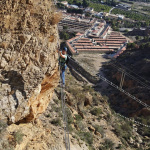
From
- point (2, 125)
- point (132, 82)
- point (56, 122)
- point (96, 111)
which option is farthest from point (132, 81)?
point (2, 125)

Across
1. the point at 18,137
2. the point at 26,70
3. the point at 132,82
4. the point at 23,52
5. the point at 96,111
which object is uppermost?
the point at 23,52

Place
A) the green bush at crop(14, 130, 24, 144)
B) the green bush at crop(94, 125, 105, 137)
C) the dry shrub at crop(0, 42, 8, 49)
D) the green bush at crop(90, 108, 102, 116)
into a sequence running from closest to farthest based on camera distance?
the dry shrub at crop(0, 42, 8, 49)
the green bush at crop(14, 130, 24, 144)
the green bush at crop(94, 125, 105, 137)
the green bush at crop(90, 108, 102, 116)

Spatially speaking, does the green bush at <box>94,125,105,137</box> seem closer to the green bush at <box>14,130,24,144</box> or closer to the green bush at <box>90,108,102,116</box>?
the green bush at <box>90,108,102,116</box>

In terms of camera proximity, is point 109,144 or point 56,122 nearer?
point 56,122

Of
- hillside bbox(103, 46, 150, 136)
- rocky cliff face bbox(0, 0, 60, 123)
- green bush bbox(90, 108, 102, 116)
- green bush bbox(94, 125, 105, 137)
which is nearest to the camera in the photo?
rocky cliff face bbox(0, 0, 60, 123)

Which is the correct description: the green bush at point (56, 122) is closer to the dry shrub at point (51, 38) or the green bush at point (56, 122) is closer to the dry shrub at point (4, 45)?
the dry shrub at point (51, 38)

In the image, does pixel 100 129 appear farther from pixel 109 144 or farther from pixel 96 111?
pixel 96 111

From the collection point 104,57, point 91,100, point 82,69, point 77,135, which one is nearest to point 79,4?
point 104,57

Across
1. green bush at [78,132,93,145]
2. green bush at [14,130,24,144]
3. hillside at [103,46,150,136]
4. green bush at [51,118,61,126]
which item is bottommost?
hillside at [103,46,150,136]

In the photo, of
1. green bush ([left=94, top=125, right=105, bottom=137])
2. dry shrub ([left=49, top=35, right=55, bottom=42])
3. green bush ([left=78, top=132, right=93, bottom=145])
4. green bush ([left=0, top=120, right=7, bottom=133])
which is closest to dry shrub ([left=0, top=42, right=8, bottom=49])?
dry shrub ([left=49, top=35, right=55, bottom=42])
